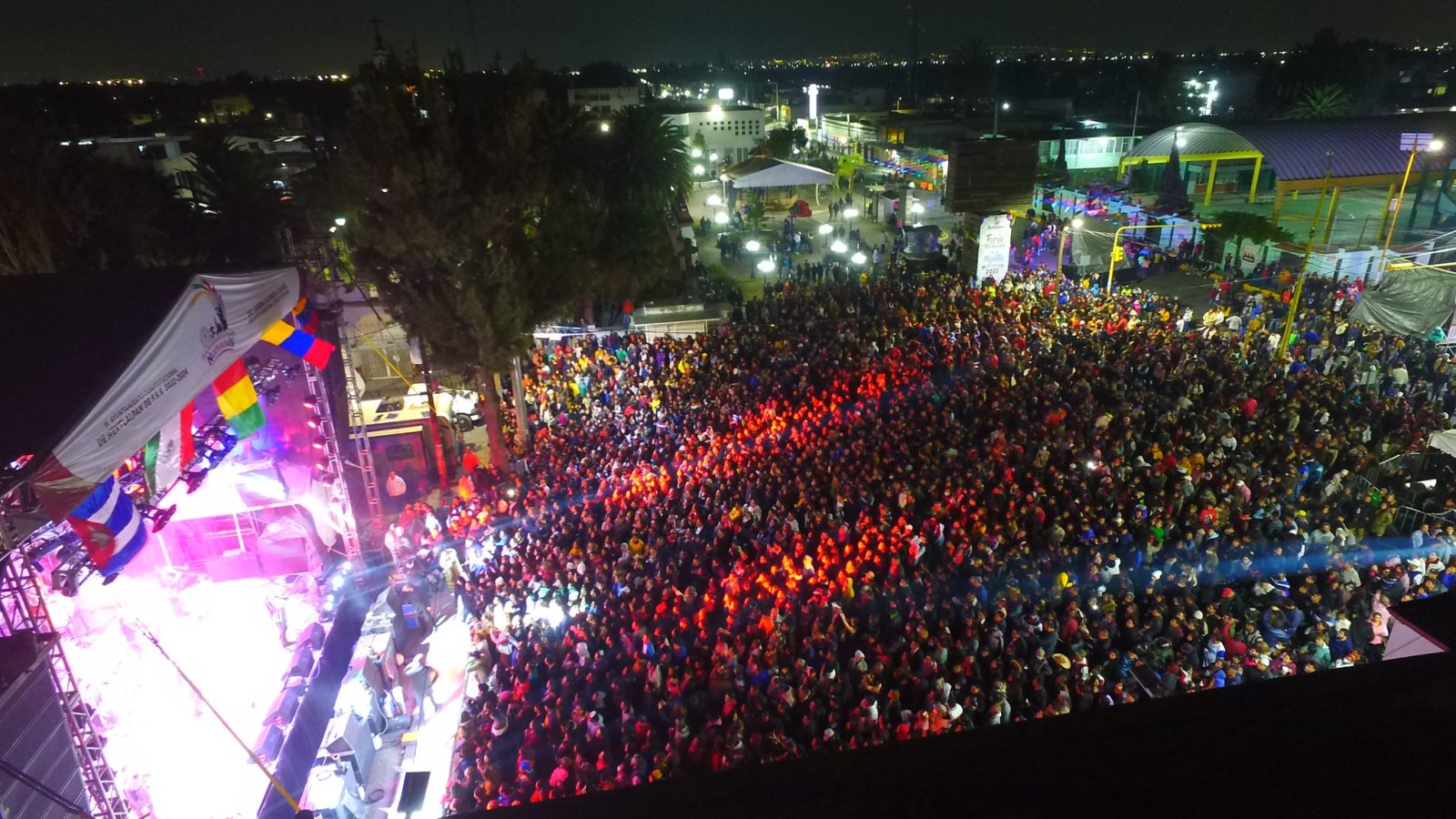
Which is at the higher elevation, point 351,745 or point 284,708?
point 351,745

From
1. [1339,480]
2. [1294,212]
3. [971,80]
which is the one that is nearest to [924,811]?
[1339,480]

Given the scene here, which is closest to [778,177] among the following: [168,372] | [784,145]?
[784,145]

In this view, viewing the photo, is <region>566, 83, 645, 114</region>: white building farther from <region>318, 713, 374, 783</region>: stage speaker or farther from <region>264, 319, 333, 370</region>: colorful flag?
<region>318, 713, 374, 783</region>: stage speaker

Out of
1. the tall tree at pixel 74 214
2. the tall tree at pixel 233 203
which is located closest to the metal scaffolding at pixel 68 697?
the tall tree at pixel 74 214

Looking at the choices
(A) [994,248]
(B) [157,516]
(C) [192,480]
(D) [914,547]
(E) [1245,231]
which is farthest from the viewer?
(E) [1245,231]

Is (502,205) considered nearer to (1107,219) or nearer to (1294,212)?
(1107,219)

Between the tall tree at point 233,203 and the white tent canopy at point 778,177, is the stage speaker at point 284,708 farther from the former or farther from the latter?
the white tent canopy at point 778,177

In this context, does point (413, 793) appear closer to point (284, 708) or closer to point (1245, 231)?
point (284, 708)
